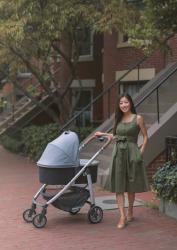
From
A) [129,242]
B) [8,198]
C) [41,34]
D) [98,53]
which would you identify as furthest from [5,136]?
[129,242]

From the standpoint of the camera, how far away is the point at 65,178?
8.00 metres

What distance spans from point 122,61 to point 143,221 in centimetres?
985

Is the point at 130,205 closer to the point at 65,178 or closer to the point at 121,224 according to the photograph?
the point at 121,224

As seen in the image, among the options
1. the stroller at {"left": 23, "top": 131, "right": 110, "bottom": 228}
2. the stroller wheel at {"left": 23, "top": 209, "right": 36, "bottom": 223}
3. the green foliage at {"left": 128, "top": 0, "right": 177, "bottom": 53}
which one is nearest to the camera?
the green foliage at {"left": 128, "top": 0, "right": 177, "bottom": 53}

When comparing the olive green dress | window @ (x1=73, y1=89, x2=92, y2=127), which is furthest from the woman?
window @ (x1=73, y1=89, x2=92, y2=127)

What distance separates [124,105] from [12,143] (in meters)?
11.6

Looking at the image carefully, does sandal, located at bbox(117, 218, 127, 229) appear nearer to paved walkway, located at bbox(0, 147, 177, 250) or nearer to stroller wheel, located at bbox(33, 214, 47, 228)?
paved walkway, located at bbox(0, 147, 177, 250)

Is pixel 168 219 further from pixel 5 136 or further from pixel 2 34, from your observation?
pixel 5 136

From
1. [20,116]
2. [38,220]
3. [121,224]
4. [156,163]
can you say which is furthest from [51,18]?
[20,116]

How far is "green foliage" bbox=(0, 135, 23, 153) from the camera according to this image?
61.3 feet

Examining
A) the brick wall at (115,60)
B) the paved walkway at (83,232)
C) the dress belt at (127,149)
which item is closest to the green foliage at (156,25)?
the dress belt at (127,149)

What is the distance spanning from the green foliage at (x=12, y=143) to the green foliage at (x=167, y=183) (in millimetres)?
10340

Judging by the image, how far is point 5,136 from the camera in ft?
67.8

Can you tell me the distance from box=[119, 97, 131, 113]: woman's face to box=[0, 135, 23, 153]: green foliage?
10871 millimetres
